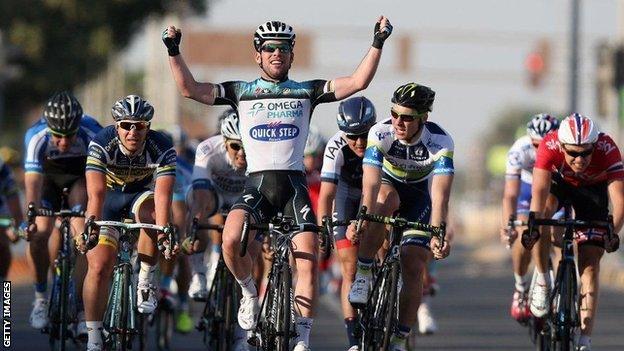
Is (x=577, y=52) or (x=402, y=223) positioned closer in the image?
(x=402, y=223)

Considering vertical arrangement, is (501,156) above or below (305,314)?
above

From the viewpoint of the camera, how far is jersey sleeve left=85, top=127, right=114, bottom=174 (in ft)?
48.7

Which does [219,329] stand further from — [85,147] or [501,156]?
[501,156]

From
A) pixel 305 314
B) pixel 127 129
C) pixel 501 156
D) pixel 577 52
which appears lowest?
pixel 305 314

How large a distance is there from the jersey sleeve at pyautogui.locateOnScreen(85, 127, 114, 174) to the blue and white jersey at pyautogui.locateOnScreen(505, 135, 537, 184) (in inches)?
175

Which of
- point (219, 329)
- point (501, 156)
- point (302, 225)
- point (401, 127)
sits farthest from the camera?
point (501, 156)

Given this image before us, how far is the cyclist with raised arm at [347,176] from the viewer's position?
15945mm

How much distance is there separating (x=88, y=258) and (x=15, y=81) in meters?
39.4

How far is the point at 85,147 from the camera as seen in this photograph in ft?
56.9

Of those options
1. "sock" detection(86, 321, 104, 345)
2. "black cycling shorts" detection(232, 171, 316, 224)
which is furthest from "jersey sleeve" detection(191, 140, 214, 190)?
"black cycling shorts" detection(232, 171, 316, 224)

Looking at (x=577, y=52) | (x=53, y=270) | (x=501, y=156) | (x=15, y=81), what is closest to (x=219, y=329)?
(x=53, y=270)

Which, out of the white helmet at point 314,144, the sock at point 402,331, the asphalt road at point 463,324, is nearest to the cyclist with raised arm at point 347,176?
the sock at point 402,331

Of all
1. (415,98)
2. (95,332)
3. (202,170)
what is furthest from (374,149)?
(202,170)

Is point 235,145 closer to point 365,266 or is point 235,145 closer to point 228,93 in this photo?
point 365,266
